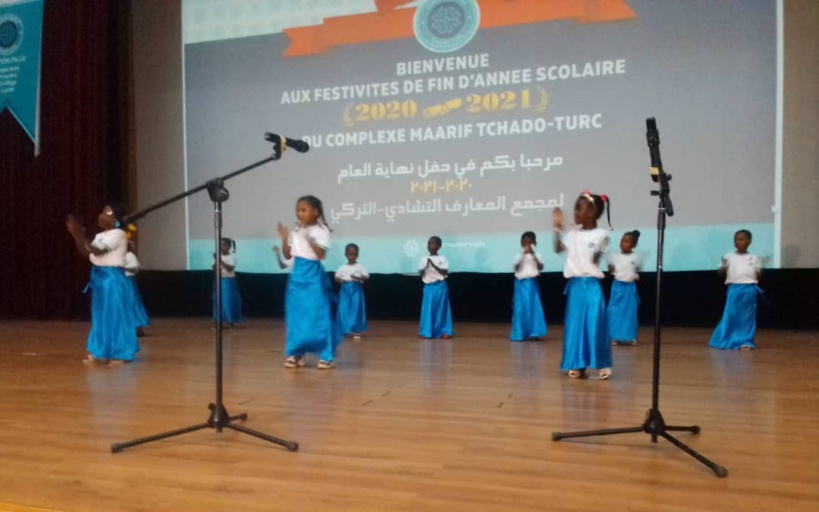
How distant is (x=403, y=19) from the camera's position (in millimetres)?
6738

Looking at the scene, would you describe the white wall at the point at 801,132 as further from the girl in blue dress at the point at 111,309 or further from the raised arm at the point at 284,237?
the girl in blue dress at the point at 111,309

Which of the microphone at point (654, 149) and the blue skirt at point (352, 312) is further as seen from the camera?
the blue skirt at point (352, 312)

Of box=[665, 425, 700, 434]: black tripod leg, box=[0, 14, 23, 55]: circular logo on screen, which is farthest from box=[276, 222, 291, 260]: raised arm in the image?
box=[0, 14, 23, 55]: circular logo on screen

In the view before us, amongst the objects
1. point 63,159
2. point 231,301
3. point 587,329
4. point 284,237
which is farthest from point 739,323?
point 63,159

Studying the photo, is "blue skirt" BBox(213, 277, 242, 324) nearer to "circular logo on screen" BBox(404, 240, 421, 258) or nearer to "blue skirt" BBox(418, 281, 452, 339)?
"circular logo on screen" BBox(404, 240, 421, 258)

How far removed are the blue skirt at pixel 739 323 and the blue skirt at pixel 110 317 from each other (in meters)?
4.49

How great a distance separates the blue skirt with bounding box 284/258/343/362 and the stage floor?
0.79 feet

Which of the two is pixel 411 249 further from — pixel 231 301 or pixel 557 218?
pixel 557 218

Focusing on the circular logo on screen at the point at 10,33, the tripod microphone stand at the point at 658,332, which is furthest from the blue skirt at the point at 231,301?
the tripod microphone stand at the point at 658,332

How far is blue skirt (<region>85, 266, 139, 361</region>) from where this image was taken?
4660 mm

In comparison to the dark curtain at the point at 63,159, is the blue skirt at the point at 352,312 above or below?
below

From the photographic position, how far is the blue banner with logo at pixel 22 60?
8320 millimetres

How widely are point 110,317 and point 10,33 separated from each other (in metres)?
5.74

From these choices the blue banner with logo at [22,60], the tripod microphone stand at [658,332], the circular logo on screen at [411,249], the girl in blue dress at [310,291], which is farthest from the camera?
the blue banner with logo at [22,60]
